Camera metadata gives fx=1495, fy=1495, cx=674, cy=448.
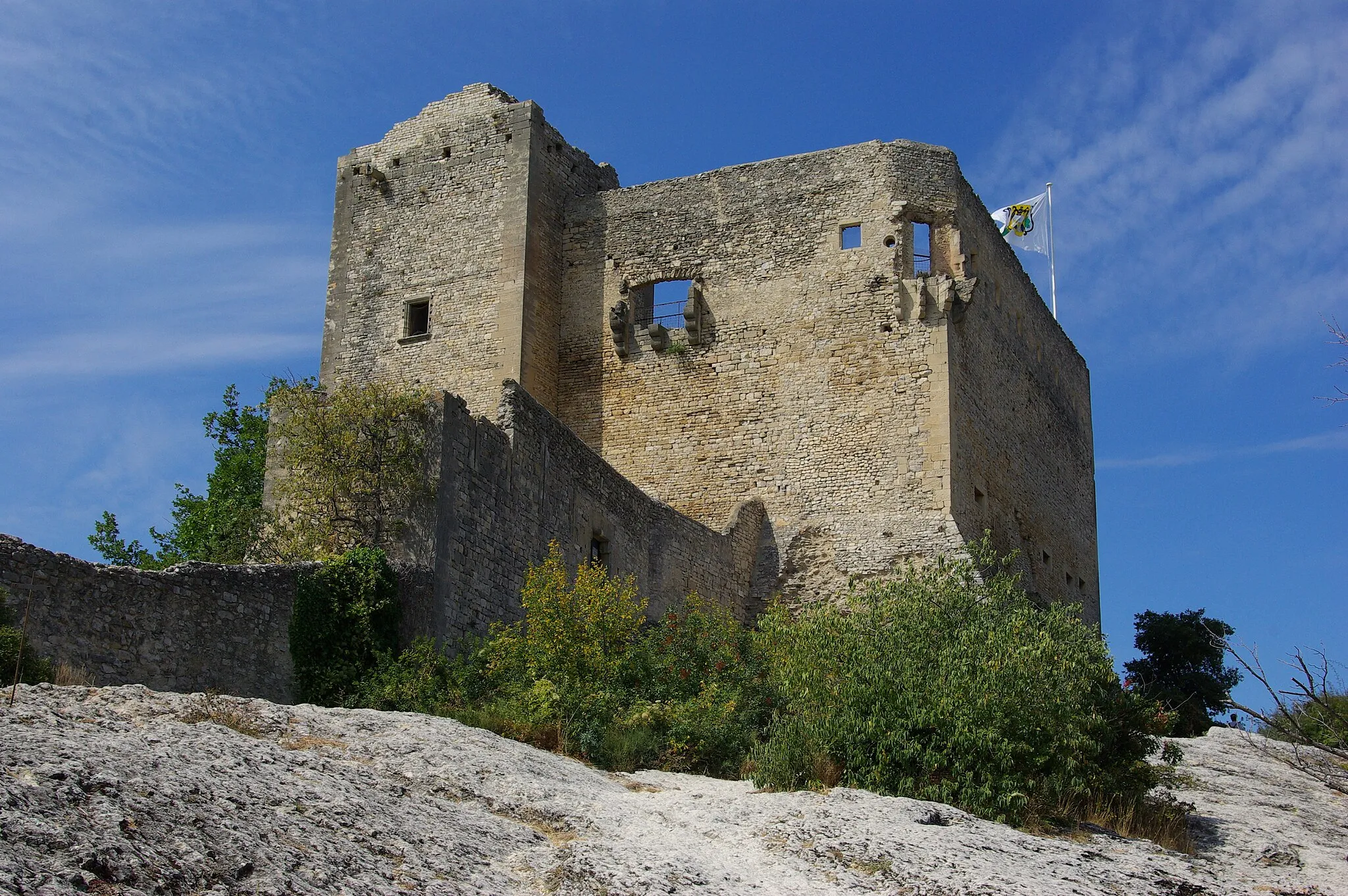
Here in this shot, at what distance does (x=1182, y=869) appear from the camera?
33.9ft

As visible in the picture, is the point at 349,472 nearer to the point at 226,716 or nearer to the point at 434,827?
the point at 226,716

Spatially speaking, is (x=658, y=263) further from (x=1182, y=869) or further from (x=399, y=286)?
(x=1182, y=869)

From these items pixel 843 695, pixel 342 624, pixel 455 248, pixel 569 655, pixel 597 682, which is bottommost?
pixel 843 695

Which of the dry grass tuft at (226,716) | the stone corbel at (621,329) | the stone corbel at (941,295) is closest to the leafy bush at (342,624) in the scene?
the dry grass tuft at (226,716)

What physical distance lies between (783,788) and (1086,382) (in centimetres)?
2143

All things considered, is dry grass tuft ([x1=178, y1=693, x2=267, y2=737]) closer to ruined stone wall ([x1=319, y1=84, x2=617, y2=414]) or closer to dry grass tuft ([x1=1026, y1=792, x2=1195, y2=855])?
dry grass tuft ([x1=1026, y1=792, x2=1195, y2=855])

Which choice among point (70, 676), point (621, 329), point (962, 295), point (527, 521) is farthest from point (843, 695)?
point (621, 329)

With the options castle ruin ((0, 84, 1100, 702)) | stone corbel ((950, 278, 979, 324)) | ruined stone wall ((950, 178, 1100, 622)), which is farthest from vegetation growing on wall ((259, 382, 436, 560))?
stone corbel ((950, 278, 979, 324))

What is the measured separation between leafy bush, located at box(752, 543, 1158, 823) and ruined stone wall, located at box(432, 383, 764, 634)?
349 cm

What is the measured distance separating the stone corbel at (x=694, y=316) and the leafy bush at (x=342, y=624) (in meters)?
9.24

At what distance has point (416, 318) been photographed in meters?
23.9

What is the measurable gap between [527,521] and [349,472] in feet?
6.73

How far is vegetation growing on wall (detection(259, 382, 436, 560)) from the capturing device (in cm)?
1580

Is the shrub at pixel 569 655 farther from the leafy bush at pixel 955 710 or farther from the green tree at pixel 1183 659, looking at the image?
the green tree at pixel 1183 659
